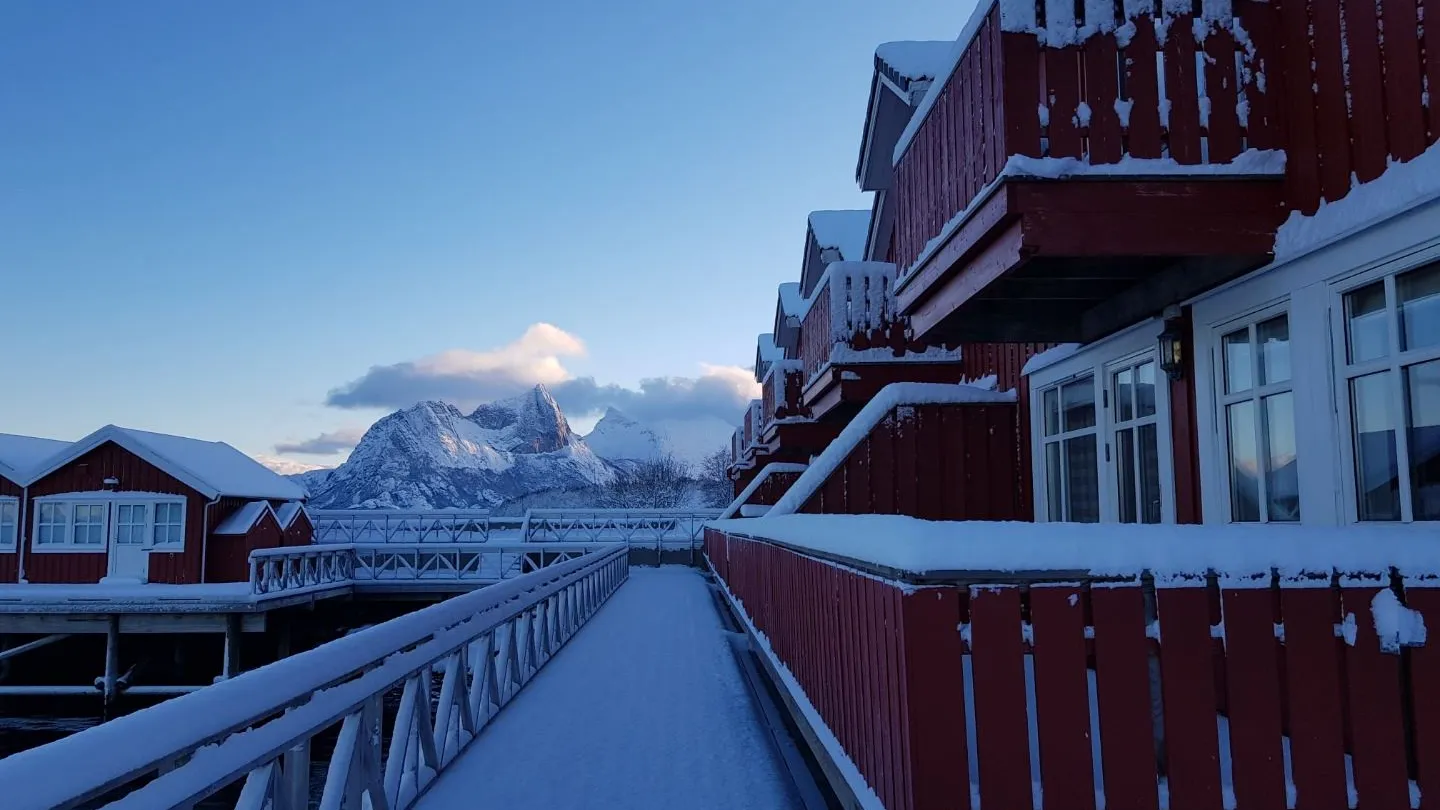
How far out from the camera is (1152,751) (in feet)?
9.64

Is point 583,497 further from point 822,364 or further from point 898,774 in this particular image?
point 898,774

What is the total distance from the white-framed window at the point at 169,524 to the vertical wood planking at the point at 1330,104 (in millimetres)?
29498

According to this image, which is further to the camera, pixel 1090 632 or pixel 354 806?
pixel 354 806

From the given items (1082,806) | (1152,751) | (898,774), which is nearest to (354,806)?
(898,774)

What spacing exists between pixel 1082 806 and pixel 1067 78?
4.17 m

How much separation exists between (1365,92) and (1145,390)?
8.80ft

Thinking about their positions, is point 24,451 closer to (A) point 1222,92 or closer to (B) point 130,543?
(B) point 130,543

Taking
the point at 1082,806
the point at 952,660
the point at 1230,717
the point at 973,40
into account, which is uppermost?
the point at 973,40

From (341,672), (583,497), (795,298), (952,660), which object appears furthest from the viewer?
(583,497)

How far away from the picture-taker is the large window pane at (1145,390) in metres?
6.67

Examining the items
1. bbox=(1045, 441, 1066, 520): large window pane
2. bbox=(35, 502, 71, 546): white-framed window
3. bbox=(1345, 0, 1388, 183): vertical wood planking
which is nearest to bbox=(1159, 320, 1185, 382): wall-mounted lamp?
bbox=(1345, 0, 1388, 183): vertical wood planking

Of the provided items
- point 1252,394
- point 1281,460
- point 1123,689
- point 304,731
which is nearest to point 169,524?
point 304,731

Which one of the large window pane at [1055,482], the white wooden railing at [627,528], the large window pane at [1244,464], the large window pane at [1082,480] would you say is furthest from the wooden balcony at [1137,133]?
the white wooden railing at [627,528]

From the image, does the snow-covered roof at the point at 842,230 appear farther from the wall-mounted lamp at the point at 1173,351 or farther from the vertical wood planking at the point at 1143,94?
the vertical wood planking at the point at 1143,94
